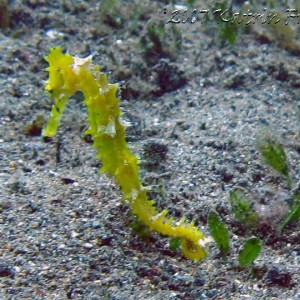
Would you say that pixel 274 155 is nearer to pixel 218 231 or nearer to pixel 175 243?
pixel 218 231

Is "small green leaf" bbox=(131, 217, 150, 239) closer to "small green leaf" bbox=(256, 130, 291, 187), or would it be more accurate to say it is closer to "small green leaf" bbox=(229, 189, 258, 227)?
"small green leaf" bbox=(229, 189, 258, 227)

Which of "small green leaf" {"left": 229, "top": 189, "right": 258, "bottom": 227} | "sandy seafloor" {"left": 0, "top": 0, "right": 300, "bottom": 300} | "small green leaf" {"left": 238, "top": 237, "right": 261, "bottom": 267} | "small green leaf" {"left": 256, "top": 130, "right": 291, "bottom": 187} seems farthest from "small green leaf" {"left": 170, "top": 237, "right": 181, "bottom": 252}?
"small green leaf" {"left": 256, "top": 130, "right": 291, "bottom": 187}

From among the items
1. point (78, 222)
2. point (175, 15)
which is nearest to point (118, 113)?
point (78, 222)

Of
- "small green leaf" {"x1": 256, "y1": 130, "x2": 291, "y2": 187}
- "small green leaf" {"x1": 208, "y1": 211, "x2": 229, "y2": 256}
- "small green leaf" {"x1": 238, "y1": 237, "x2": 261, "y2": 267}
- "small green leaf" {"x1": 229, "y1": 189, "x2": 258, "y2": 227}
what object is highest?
"small green leaf" {"x1": 256, "y1": 130, "x2": 291, "y2": 187}

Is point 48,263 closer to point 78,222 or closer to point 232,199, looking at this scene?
point 78,222

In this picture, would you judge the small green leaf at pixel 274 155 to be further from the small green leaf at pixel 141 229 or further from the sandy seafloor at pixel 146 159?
the small green leaf at pixel 141 229

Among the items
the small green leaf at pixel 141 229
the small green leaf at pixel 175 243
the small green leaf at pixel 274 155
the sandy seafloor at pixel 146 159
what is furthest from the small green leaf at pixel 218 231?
the small green leaf at pixel 274 155
